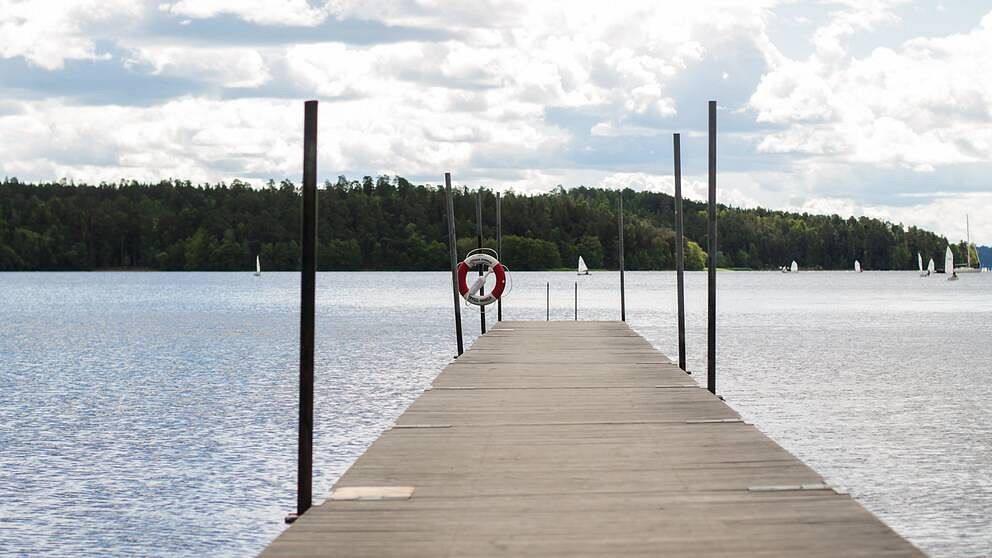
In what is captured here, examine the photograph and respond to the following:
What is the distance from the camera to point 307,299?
9.91 meters

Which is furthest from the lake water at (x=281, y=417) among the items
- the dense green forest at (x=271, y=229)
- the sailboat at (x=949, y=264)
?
the dense green forest at (x=271, y=229)

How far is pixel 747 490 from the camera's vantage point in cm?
801

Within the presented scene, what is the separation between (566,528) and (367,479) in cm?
194

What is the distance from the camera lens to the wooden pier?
6664 millimetres

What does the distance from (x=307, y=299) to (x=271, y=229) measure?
14287cm

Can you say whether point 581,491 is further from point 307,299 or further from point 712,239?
point 712,239

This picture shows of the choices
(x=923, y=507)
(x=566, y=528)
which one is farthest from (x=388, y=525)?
(x=923, y=507)

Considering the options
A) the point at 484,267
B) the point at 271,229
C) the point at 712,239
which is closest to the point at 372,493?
the point at 712,239

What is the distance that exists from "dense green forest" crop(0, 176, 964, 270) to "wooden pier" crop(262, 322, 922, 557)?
432 ft

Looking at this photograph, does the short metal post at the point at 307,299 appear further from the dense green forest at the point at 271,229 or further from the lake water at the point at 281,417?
the dense green forest at the point at 271,229

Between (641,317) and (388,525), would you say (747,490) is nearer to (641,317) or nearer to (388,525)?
(388,525)

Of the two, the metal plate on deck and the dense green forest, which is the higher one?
the dense green forest

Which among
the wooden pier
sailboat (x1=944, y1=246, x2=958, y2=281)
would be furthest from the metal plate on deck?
sailboat (x1=944, y1=246, x2=958, y2=281)

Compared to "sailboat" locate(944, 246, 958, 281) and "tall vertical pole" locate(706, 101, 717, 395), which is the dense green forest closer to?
"sailboat" locate(944, 246, 958, 281)
